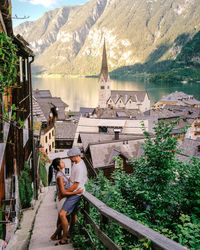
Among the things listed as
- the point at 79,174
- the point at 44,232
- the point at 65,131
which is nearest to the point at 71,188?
the point at 79,174

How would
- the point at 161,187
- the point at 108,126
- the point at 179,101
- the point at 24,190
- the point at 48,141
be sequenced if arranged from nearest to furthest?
the point at 161,187, the point at 24,190, the point at 108,126, the point at 48,141, the point at 179,101

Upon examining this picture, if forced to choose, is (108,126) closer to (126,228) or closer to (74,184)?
(74,184)

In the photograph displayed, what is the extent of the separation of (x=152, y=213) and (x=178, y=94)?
99.7m

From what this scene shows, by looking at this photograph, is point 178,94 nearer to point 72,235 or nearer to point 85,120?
point 85,120

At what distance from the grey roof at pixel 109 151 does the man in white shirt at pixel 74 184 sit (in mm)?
15904

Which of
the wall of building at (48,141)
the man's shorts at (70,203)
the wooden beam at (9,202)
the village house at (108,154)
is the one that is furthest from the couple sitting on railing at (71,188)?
the wall of building at (48,141)

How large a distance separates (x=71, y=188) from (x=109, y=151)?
17.3 m

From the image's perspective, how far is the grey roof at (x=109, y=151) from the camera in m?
21.4

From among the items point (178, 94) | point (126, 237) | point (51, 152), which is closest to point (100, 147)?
point (51, 152)

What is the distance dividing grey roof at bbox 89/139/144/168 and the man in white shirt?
15.9 metres

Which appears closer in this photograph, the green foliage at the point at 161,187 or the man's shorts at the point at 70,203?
the man's shorts at the point at 70,203

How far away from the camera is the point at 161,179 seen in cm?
756

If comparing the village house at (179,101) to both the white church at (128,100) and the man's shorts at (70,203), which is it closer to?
the white church at (128,100)

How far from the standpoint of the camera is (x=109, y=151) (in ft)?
72.6
